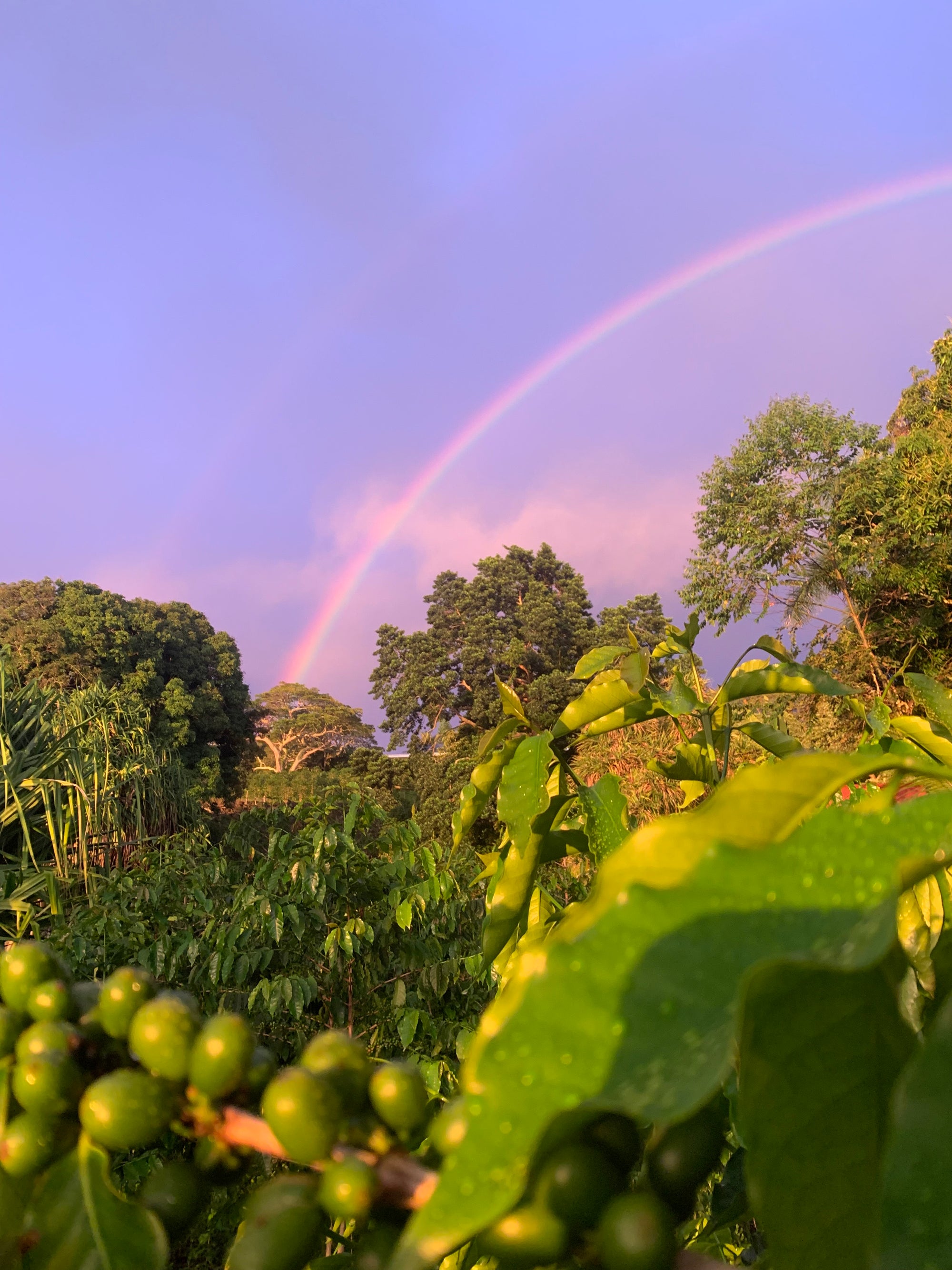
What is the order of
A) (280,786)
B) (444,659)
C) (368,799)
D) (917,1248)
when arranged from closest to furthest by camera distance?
1. (917,1248)
2. (368,799)
3. (444,659)
4. (280,786)

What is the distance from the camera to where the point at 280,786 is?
2320 cm

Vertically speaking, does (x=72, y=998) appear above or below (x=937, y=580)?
below

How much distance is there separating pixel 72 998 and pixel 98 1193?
10 cm

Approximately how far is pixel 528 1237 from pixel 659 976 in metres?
0.14

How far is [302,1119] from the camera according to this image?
0.31m

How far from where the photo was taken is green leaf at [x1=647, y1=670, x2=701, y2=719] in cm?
91

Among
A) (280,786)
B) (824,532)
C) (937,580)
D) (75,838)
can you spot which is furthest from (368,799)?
(280,786)

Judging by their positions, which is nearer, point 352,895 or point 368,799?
point 352,895

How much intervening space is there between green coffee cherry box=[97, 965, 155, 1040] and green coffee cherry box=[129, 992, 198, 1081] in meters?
0.02

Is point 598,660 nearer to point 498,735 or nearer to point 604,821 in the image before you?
point 498,735

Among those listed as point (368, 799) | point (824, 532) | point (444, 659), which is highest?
point (444, 659)

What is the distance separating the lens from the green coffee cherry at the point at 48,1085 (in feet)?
1.10

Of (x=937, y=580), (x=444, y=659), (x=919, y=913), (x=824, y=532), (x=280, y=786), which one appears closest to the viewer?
(x=919, y=913)

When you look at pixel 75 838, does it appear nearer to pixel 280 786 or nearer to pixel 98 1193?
pixel 98 1193
